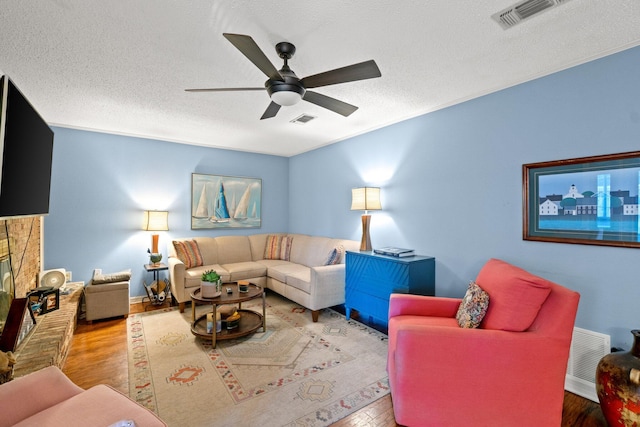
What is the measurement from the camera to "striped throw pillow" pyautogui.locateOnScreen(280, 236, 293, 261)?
4957 millimetres

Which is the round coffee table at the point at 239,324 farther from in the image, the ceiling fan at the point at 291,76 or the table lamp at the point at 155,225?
the ceiling fan at the point at 291,76

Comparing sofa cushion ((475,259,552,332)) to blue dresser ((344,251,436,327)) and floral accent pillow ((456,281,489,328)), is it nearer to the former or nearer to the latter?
floral accent pillow ((456,281,489,328))

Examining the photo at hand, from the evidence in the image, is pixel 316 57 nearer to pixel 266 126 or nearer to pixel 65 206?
pixel 266 126

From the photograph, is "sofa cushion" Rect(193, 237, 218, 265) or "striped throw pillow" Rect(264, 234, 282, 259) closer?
"sofa cushion" Rect(193, 237, 218, 265)

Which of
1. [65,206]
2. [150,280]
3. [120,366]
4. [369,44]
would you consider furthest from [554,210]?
[65,206]

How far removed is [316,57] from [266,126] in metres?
1.78

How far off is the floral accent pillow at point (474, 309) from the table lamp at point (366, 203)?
1685 mm

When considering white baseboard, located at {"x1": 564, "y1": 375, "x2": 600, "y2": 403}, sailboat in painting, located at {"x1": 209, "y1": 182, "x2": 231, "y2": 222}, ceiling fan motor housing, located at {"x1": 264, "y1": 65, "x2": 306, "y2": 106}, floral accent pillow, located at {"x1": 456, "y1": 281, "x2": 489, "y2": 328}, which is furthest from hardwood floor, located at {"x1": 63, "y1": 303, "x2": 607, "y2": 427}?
ceiling fan motor housing, located at {"x1": 264, "y1": 65, "x2": 306, "y2": 106}

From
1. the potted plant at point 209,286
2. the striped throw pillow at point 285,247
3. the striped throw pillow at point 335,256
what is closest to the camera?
the potted plant at point 209,286

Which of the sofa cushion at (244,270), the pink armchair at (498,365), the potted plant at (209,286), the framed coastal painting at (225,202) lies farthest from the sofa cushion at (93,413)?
the framed coastal painting at (225,202)

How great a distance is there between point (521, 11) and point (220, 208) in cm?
442

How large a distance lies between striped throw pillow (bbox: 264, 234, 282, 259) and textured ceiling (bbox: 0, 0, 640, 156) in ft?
8.21

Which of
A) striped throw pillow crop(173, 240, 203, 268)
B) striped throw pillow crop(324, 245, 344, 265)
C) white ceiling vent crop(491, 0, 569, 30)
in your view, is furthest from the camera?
striped throw pillow crop(173, 240, 203, 268)

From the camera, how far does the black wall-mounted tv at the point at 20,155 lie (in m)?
1.37
